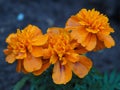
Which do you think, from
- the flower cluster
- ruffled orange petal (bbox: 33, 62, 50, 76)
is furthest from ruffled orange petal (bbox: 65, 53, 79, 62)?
ruffled orange petal (bbox: 33, 62, 50, 76)

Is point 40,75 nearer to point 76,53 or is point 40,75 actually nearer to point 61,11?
point 76,53

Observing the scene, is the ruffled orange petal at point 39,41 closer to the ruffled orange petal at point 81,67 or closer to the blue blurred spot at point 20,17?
the ruffled orange petal at point 81,67

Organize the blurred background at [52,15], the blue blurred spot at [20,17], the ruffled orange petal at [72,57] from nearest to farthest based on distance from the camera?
the ruffled orange petal at [72,57], the blurred background at [52,15], the blue blurred spot at [20,17]

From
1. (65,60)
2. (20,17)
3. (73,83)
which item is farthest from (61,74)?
(20,17)

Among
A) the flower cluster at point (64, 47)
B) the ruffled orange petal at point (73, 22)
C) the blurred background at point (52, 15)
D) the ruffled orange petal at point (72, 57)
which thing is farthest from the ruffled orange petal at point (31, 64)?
the blurred background at point (52, 15)

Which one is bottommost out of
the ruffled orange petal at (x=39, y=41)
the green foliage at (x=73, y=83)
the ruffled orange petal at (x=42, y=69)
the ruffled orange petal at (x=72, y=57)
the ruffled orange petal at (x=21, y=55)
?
the green foliage at (x=73, y=83)

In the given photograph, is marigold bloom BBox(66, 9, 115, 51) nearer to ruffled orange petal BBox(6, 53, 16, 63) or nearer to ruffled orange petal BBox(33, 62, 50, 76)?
ruffled orange petal BBox(33, 62, 50, 76)
